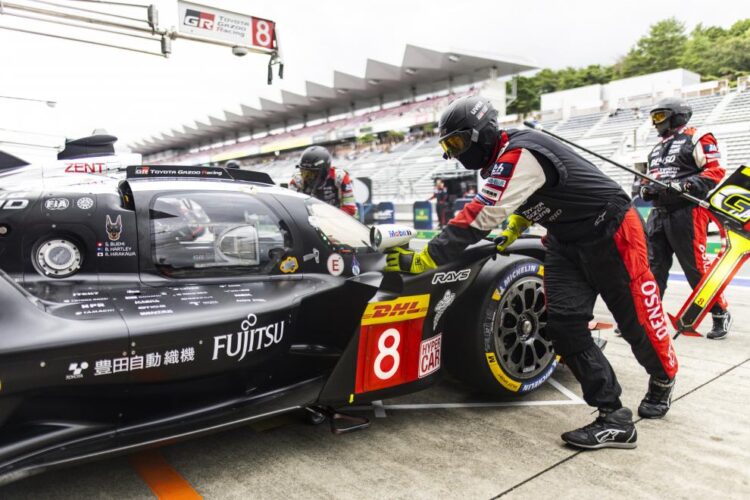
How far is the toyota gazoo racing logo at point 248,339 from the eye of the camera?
87.2 inches

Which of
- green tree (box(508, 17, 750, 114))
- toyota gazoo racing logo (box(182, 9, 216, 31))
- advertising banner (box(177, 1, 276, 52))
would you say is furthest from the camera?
green tree (box(508, 17, 750, 114))

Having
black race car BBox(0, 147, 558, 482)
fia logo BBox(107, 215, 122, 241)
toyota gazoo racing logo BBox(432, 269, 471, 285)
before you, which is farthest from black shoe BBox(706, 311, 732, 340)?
fia logo BBox(107, 215, 122, 241)

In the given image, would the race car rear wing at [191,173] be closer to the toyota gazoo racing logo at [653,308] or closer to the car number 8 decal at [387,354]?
the car number 8 decal at [387,354]

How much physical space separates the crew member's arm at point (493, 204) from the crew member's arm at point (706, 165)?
2319mm

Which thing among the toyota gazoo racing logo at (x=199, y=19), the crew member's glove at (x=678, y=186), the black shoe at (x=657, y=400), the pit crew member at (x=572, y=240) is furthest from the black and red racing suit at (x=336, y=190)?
the toyota gazoo racing logo at (x=199, y=19)

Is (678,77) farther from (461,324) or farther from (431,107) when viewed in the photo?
(461,324)

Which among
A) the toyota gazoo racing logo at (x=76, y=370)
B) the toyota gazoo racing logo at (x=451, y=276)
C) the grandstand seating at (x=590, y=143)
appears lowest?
the toyota gazoo racing logo at (x=76, y=370)

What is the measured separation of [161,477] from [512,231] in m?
1.90

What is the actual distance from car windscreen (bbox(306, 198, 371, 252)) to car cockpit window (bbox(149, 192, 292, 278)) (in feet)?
0.63

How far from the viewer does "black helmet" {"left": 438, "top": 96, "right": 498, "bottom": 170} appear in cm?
253

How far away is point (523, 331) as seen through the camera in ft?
9.90

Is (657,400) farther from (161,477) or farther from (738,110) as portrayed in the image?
(738,110)

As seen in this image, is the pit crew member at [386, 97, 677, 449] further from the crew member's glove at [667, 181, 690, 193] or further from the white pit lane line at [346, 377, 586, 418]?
the crew member's glove at [667, 181, 690, 193]

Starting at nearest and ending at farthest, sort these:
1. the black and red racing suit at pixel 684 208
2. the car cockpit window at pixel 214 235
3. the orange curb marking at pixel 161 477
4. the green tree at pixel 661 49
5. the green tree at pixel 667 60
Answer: the orange curb marking at pixel 161 477 → the car cockpit window at pixel 214 235 → the black and red racing suit at pixel 684 208 → the green tree at pixel 667 60 → the green tree at pixel 661 49
